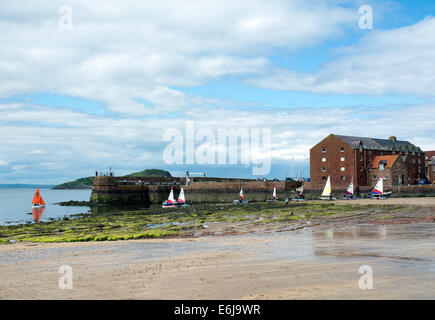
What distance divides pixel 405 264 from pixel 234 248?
316 inches

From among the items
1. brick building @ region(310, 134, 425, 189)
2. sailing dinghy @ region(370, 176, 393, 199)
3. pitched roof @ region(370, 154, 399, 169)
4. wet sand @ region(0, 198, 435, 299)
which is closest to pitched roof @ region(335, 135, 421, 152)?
brick building @ region(310, 134, 425, 189)

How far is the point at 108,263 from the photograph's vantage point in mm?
16562

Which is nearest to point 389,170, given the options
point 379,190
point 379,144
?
point 379,144

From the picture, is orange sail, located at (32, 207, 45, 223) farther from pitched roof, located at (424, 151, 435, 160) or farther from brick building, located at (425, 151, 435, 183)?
pitched roof, located at (424, 151, 435, 160)

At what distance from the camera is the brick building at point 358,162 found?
93.1m

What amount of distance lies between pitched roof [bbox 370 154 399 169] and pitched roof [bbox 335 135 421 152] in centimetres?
366

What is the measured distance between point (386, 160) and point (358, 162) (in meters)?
6.49

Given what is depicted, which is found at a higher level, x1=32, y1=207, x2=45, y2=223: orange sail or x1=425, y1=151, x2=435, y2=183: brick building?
x1=425, y1=151, x2=435, y2=183: brick building

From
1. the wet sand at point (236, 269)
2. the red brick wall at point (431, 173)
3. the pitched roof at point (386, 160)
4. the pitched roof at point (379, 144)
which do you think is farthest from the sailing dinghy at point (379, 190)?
the wet sand at point (236, 269)

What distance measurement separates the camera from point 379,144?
10375 cm

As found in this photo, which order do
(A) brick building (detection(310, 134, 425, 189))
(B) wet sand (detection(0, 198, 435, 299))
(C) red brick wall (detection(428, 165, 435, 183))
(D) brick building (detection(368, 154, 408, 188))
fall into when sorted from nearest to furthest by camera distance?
(B) wet sand (detection(0, 198, 435, 299)) → (D) brick building (detection(368, 154, 408, 188)) → (A) brick building (detection(310, 134, 425, 189)) → (C) red brick wall (detection(428, 165, 435, 183))

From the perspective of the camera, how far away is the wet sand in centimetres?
1084
